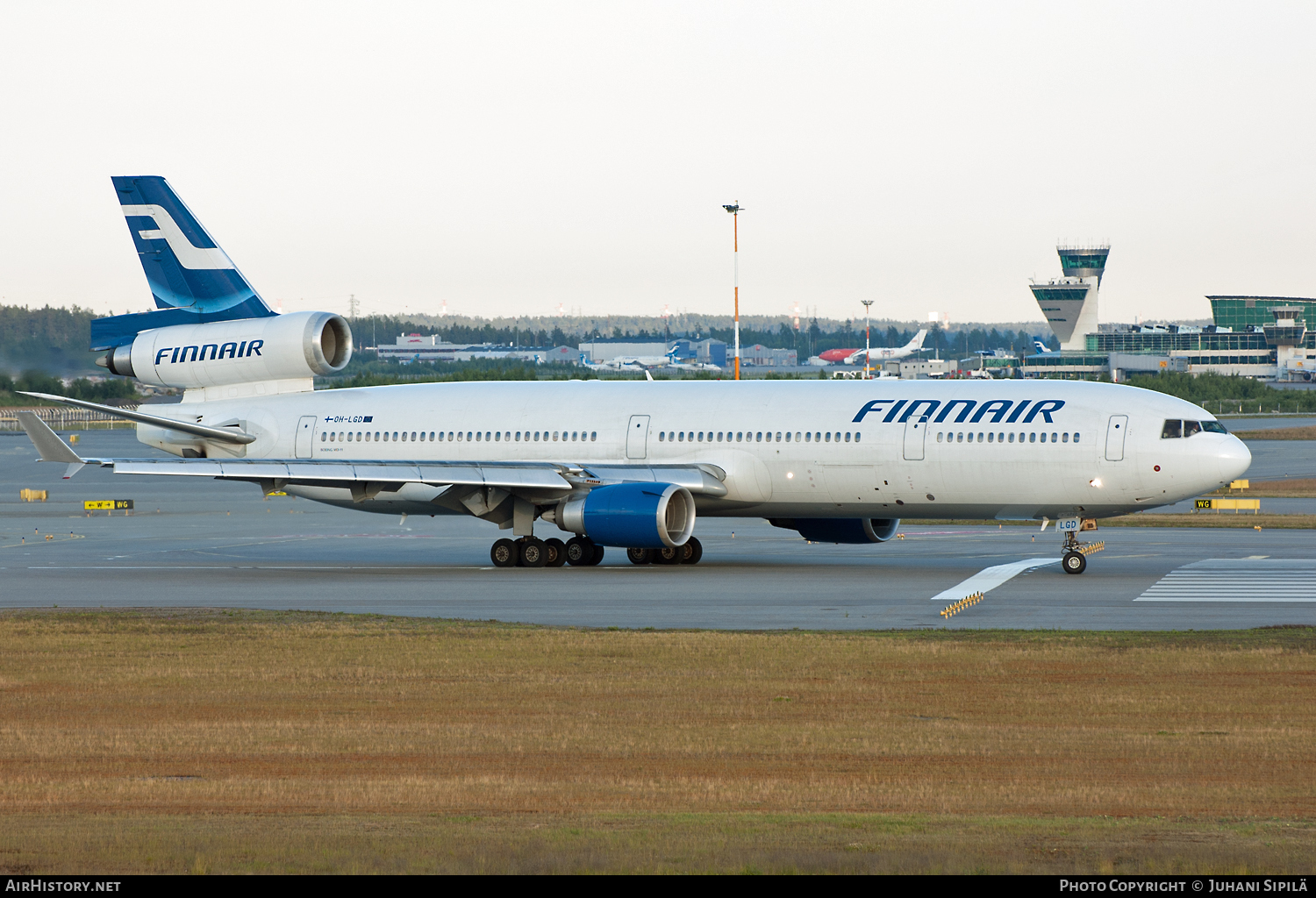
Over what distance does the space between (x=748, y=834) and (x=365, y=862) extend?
269cm

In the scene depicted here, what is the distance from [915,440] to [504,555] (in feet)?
33.0

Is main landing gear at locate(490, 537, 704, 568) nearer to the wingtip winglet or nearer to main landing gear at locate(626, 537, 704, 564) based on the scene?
main landing gear at locate(626, 537, 704, 564)

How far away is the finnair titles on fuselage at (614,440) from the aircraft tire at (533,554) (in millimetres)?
30

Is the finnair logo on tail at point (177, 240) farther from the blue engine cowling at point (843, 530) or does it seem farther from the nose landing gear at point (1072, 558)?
the nose landing gear at point (1072, 558)

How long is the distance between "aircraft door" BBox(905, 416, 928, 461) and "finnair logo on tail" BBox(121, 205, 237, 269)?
1833 cm

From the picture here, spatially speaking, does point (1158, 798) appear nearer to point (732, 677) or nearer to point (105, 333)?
point (732, 677)

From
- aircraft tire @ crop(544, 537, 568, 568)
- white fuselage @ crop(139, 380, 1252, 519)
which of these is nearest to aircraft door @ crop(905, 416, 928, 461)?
white fuselage @ crop(139, 380, 1252, 519)

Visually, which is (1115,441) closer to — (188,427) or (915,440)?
(915,440)

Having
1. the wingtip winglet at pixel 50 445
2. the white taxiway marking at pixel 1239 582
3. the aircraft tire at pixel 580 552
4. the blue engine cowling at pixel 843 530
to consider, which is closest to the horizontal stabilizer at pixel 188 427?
the wingtip winglet at pixel 50 445

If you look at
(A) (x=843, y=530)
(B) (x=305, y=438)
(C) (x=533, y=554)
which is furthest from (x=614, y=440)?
(B) (x=305, y=438)

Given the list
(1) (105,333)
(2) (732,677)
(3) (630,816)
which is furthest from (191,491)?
(3) (630,816)

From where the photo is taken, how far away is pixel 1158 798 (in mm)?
11734

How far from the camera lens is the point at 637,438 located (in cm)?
3556

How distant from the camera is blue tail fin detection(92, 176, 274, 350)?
3778cm
